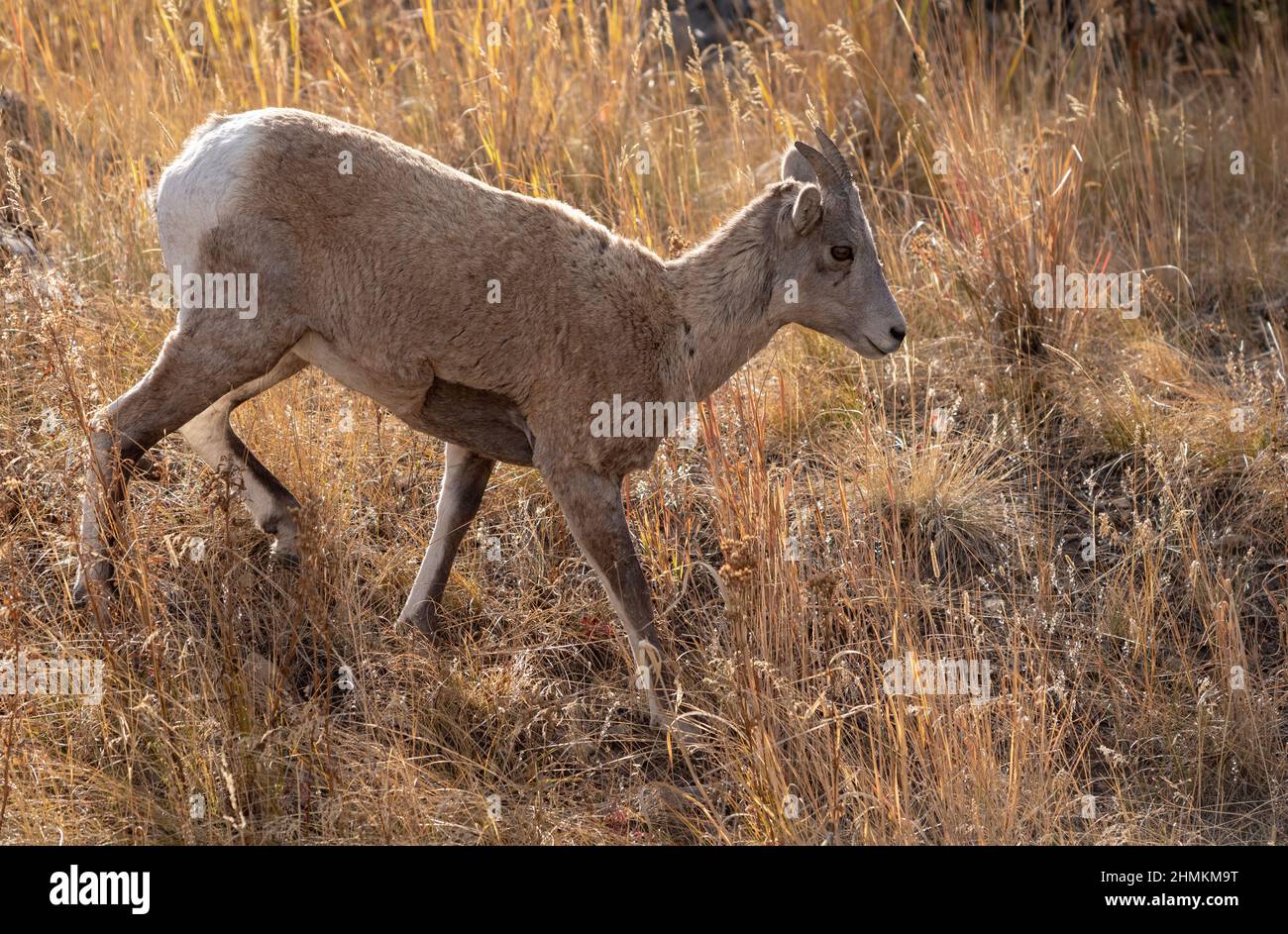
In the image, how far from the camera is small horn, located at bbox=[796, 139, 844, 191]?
4824 mm

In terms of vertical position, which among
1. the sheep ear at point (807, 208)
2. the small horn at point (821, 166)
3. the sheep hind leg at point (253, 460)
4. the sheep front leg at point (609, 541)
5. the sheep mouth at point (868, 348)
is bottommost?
the sheep front leg at point (609, 541)

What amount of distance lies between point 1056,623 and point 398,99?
17.5ft

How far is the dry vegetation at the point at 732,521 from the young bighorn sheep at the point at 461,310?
0.36 metres

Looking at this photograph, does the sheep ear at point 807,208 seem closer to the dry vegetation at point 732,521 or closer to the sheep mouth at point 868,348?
the sheep mouth at point 868,348

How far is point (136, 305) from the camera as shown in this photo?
632 cm

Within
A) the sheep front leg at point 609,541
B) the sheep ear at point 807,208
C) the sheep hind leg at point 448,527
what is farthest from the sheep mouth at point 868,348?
the sheep hind leg at point 448,527

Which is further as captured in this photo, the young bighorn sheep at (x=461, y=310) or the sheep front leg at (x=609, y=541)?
the sheep front leg at (x=609, y=541)

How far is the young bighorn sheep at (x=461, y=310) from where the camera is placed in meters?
4.46

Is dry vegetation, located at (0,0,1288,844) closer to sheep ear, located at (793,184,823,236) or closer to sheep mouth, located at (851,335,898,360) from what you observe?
sheep mouth, located at (851,335,898,360)

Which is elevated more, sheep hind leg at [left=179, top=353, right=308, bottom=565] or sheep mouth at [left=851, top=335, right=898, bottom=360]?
sheep mouth at [left=851, top=335, right=898, bottom=360]

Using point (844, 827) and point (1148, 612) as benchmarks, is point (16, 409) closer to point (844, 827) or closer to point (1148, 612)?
point (844, 827)

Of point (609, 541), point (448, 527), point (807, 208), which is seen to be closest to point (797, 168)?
point (807, 208)

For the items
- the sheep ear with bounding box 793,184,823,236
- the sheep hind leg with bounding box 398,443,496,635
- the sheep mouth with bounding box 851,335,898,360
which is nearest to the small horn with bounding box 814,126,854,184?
the sheep ear with bounding box 793,184,823,236

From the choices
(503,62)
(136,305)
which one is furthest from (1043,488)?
(136,305)
